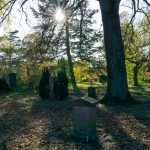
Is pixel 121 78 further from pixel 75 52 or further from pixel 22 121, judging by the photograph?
pixel 75 52

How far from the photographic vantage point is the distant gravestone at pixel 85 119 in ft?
26.2

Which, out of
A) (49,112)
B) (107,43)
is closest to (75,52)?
(107,43)

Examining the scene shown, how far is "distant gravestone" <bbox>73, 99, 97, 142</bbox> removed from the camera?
7.98m

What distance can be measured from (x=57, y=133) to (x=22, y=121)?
246cm

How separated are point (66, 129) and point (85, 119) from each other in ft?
4.38

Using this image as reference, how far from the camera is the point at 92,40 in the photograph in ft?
121

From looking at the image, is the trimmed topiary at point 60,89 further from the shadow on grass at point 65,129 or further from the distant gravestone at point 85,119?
the distant gravestone at point 85,119

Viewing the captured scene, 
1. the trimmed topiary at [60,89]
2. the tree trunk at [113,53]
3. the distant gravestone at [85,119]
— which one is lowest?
the distant gravestone at [85,119]

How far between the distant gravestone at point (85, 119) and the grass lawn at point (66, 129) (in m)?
0.20

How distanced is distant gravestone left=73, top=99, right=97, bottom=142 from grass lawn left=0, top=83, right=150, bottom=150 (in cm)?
20

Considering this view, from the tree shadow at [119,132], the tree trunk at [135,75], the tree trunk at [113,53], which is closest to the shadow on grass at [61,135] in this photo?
the tree shadow at [119,132]

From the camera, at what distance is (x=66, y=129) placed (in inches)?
363

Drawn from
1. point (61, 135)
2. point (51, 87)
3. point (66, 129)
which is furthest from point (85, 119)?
point (51, 87)

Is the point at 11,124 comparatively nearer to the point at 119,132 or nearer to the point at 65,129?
the point at 65,129
